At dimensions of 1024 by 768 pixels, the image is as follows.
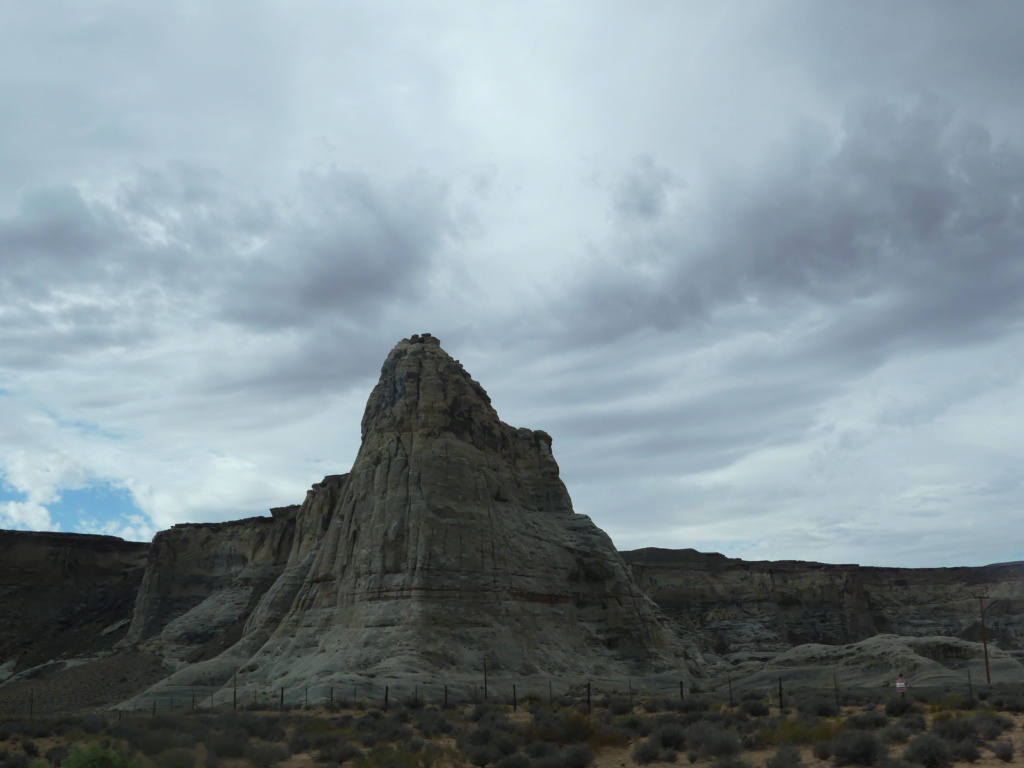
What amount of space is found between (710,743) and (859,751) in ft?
12.1

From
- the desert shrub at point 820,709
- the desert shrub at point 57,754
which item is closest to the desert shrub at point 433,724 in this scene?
the desert shrub at point 57,754

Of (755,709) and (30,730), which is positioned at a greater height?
(30,730)

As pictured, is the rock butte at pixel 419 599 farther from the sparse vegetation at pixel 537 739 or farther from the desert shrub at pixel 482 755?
the desert shrub at pixel 482 755

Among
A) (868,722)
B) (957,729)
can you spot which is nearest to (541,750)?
(868,722)

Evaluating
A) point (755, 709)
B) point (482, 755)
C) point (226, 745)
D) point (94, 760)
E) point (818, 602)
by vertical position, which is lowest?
point (755, 709)

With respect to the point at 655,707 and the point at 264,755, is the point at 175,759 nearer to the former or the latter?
the point at 264,755

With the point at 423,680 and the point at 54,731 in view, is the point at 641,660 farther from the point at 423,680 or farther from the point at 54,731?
the point at 54,731

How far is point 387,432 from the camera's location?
208ft

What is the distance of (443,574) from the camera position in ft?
179

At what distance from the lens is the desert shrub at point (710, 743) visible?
22812 mm

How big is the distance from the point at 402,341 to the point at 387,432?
9.38 metres

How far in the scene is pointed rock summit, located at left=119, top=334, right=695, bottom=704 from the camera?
52031 mm

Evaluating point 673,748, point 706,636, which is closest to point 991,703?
point 673,748

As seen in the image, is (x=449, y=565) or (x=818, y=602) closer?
(x=449, y=565)
